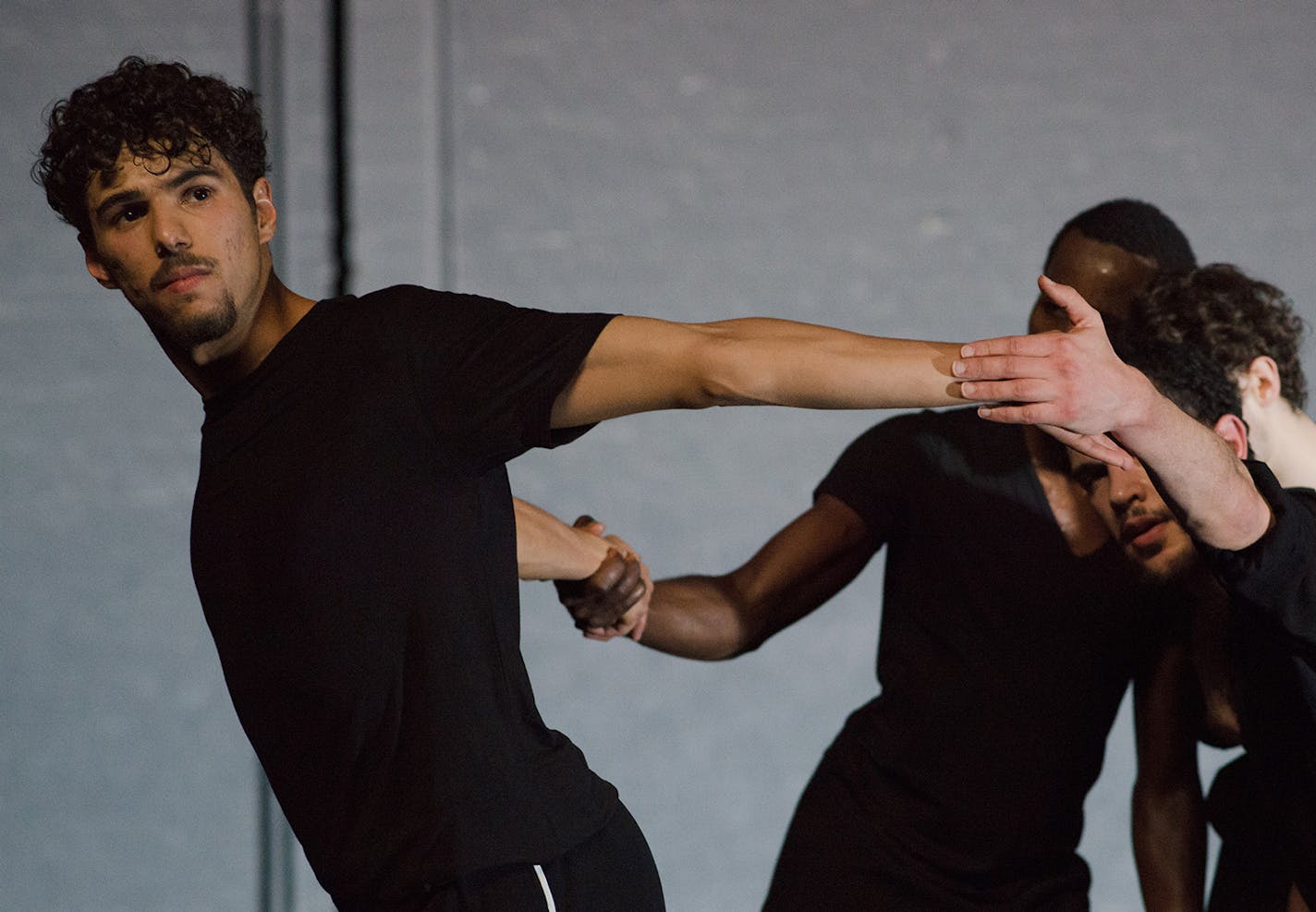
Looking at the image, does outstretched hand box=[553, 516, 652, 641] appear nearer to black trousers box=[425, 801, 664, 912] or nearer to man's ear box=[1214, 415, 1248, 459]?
black trousers box=[425, 801, 664, 912]

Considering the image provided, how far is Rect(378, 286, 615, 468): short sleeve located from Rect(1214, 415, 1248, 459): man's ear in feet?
2.60

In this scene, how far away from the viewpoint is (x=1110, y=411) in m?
1.22

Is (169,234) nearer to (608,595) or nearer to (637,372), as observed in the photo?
(637,372)

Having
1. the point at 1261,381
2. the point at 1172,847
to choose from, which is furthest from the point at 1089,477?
the point at 1172,847

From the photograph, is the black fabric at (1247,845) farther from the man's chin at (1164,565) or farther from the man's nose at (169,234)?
the man's nose at (169,234)

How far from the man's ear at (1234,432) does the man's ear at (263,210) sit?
1.10 m

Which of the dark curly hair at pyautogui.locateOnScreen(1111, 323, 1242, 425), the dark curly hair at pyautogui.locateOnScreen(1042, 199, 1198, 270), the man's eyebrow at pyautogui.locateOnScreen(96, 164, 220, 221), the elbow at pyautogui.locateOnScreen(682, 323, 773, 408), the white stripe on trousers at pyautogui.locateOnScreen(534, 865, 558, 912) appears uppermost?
the dark curly hair at pyautogui.locateOnScreen(1042, 199, 1198, 270)

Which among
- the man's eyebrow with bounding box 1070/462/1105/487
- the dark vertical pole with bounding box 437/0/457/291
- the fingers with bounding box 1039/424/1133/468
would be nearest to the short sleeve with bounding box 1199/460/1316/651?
the fingers with bounding box 1039/424/1133/468

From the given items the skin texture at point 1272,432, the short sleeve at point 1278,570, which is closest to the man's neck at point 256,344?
the short sleeve at point 1278,570

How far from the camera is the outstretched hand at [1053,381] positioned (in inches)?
46.8

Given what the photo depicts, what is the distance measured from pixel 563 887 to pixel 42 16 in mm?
2296

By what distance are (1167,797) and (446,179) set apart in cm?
181

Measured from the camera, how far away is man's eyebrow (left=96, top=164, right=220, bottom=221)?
4.58 ft

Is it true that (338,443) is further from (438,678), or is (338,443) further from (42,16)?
(42,16)
